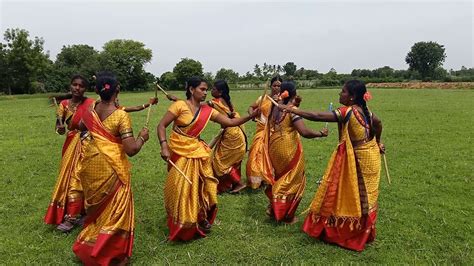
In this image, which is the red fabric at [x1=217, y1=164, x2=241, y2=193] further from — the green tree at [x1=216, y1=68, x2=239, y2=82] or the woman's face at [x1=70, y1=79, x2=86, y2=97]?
the green tree at [x1=216, y1=68, x2=239, y2=82]

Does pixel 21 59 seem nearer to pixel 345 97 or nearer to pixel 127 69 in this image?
pixel 127 69

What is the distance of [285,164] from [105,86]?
118 inches

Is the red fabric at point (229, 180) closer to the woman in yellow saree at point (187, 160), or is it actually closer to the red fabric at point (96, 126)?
the woman in yellow saree at point (187, 160)

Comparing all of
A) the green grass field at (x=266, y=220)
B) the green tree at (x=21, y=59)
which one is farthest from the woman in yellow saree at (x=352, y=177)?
the green tree at (x=21, y=59)

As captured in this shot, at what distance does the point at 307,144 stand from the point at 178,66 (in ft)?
224

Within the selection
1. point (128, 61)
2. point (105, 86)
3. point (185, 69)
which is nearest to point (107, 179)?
point (105, 86)

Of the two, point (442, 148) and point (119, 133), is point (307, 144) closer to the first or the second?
point (442, 148)

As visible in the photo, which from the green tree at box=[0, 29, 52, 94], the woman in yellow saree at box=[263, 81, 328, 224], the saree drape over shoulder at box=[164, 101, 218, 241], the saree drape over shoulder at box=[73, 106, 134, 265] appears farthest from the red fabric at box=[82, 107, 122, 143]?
the green tree at box=[0, 29, 52, 94]

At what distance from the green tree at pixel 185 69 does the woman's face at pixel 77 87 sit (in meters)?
68.9

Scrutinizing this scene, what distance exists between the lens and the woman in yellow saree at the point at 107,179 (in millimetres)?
4801

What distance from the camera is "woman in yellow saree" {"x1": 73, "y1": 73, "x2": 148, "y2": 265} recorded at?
189 inches

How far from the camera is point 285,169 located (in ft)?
21.2

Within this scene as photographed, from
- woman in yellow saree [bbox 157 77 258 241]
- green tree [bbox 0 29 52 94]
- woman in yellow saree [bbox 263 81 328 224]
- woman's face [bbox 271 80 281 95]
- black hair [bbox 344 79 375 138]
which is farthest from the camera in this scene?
green tree [bbox 0 29 52 94]

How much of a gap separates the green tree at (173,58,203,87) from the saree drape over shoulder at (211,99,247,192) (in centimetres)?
6724
